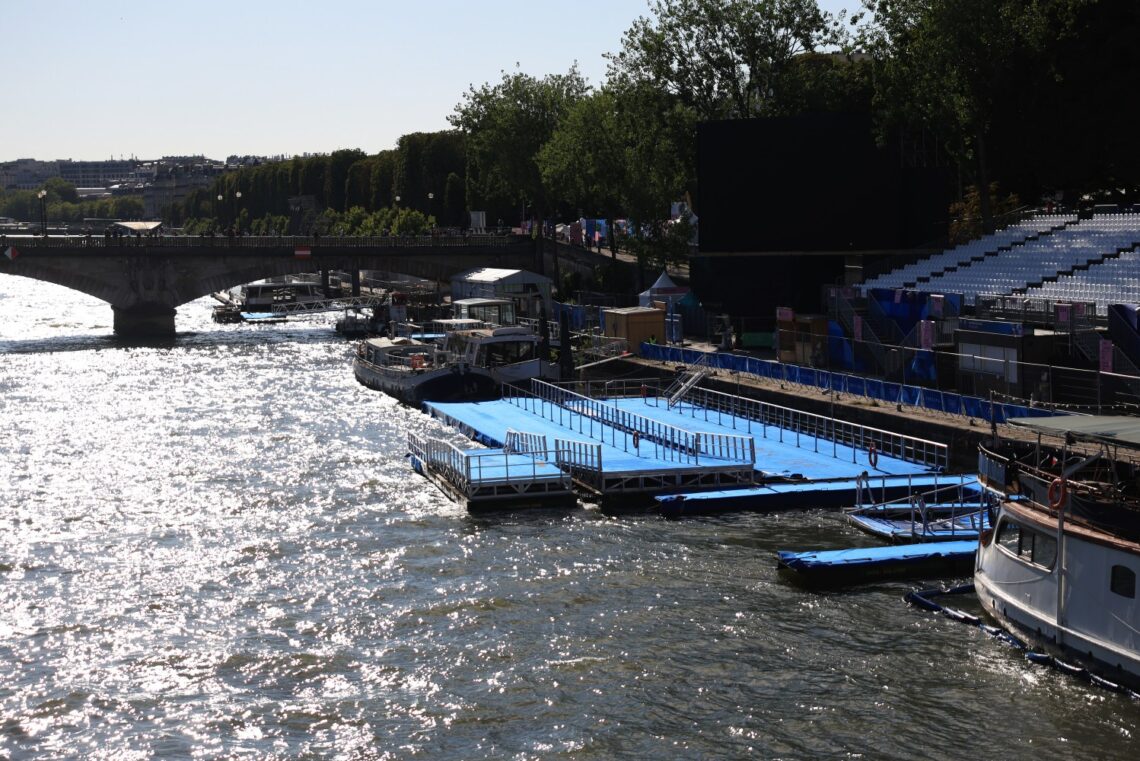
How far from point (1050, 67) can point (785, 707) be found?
159ft

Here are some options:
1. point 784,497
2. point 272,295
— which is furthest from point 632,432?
point 272,295

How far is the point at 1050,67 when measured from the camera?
68.9 meters

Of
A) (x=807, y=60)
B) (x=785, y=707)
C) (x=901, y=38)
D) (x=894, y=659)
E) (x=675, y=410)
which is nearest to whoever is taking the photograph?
(x=785, y=707)

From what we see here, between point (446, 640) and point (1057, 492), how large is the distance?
12.7 meters

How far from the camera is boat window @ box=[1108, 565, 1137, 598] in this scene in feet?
92.5

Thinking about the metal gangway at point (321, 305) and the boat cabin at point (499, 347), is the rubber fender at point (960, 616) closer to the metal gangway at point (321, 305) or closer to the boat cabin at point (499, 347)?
the boat cabin at point (499, 347)

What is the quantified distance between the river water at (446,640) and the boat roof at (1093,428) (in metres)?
4.54

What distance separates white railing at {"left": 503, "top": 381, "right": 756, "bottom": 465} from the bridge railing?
4913 cm

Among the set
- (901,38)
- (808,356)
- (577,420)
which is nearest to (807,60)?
(901,38)

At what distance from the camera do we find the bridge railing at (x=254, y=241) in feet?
352

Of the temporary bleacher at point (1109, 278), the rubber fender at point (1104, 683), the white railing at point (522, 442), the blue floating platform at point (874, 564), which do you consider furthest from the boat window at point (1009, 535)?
the temporary bleacher at point (1109, 278)

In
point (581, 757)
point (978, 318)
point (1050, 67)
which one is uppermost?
point (1050, 67)

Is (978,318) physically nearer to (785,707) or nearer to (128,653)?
(785,707)

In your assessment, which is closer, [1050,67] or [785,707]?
[785,707]
